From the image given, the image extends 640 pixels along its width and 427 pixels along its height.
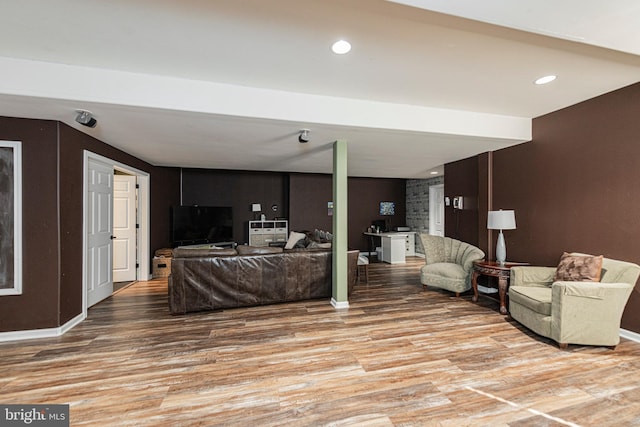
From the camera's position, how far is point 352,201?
828 centimetres

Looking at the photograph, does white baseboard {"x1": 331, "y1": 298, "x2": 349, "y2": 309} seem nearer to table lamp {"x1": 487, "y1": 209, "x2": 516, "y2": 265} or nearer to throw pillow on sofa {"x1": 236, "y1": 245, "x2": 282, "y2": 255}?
throw pillow on sofa {"x1": 236, "y1": 245, "x2": 282, "y2": 255}

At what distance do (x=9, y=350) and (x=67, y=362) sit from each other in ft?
2.59

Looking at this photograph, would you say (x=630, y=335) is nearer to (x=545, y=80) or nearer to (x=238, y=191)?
(x=545, y=80)

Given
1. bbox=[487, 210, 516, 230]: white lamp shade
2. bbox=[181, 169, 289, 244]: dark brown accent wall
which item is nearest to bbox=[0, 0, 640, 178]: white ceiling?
bbox=[487, 210, 516, 230]: white lamp shade

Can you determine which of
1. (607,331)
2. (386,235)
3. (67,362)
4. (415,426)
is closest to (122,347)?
(67,362)

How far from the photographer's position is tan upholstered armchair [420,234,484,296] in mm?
4277

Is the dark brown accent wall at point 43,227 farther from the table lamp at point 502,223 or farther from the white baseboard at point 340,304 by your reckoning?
the table lamp at point 502,223

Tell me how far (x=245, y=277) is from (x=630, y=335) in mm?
4410

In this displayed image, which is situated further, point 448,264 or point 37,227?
point 448,264

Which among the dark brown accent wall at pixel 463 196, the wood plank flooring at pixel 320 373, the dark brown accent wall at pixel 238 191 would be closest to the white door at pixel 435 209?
the dark brown accent wall at pixel 463 196

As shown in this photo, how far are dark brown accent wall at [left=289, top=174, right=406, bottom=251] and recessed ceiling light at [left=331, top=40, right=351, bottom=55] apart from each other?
5507 millimetres

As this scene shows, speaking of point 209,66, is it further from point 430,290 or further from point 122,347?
point 430,290

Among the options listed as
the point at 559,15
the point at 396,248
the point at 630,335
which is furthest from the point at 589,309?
the point at 396,248

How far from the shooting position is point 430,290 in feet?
15.4
